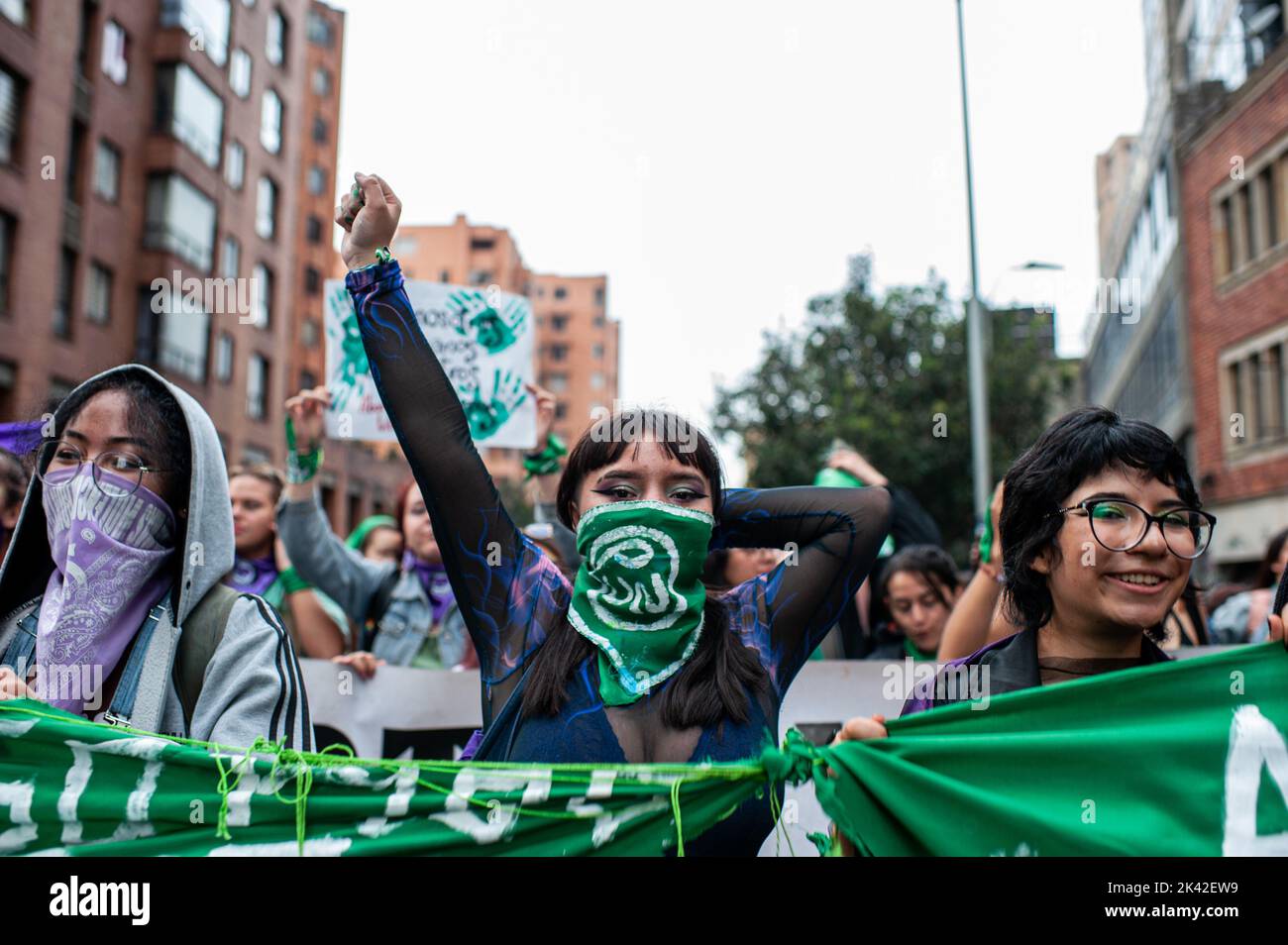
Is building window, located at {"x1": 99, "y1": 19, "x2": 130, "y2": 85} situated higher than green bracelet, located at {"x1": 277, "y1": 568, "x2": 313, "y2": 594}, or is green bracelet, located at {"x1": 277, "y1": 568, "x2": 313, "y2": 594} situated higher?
building window, located at {"x1": 99, "y1": 19, "x2": 130, "y2": 85}

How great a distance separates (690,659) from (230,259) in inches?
1217

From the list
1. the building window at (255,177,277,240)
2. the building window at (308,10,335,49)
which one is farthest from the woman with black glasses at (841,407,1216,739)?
the building window at (308,10,335,49)

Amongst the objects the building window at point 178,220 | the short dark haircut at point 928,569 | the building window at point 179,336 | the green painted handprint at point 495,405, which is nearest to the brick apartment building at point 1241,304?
the short dark haircut at point 928,569

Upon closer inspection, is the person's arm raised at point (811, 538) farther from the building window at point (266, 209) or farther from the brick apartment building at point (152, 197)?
the building window at point (266, 209)

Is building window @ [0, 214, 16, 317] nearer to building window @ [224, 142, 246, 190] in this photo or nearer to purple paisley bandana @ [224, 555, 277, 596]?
building window @ [224, 142, 246, 190]

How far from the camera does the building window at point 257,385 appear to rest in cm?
3148

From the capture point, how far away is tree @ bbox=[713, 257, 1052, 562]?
70.3 feet

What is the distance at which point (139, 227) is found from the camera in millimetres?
26219

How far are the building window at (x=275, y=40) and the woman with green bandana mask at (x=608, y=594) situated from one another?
34081 millimetres

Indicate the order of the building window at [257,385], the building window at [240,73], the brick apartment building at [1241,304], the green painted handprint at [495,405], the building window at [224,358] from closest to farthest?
1. the green painted handprint at [495,405]
2. the brick apartment building at [1241,304]
3. the building window at [224,358]
4. the building window at [240,73]
5. the building window at [257,385]

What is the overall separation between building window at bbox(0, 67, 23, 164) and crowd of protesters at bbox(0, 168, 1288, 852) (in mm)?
20554
